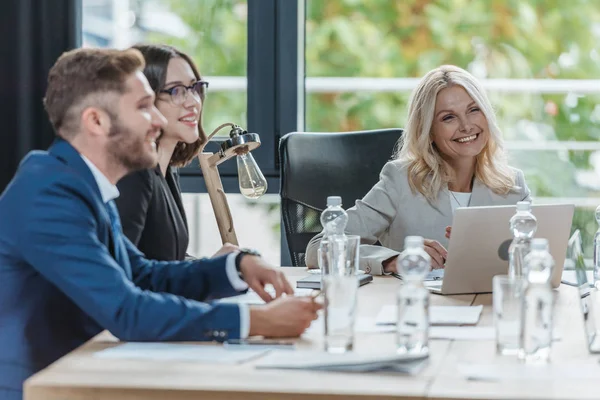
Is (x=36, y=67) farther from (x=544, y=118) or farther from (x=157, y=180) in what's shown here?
(x=544, y=118)

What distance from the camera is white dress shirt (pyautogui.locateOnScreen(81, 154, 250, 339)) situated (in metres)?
1.71

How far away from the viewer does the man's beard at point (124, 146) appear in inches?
76.3

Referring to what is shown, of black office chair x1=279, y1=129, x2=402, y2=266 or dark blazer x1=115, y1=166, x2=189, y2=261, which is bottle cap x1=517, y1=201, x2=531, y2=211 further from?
black office chair x1=279, y1=129, x2=402, y2=266

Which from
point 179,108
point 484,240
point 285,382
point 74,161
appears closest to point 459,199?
point 484,240

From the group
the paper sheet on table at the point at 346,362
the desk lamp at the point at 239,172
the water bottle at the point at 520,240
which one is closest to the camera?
the paper sheet on table at the point at 346,362

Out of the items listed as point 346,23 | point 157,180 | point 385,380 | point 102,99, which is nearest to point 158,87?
point 157,180

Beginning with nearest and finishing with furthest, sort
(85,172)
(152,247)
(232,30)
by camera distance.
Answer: (85,172) → (152,247) → (232,30)

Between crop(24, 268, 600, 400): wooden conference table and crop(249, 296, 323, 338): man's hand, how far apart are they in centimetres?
19

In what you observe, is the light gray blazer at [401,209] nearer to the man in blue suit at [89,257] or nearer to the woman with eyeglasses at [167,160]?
the woman with eyeglasses at [167,160]

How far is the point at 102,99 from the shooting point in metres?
1.94

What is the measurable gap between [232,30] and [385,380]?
9.35 feet

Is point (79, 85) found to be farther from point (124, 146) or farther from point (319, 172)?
point (319, 172)

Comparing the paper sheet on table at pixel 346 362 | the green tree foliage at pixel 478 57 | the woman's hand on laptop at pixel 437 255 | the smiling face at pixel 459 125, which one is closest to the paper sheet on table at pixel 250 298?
the woman's hand on laptop at pixel 437 255

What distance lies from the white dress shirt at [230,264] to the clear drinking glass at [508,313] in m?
0.42
